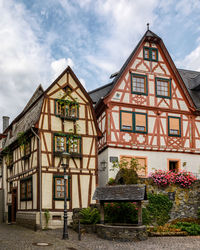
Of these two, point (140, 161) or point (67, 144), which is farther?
point (140, 161)

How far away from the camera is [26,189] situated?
73.6 ft

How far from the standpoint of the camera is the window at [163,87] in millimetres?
26377

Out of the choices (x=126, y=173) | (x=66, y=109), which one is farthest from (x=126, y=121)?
(x=126, y=173)

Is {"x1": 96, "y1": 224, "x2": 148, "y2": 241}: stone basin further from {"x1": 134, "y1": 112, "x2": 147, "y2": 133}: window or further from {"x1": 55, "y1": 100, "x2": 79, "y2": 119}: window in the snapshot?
{"x1": 134, "y1": 112, "x2": 147, "y2": 133}: window

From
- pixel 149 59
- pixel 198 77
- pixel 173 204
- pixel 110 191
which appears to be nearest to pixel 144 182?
pixel 173 204

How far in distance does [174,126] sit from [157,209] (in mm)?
7469

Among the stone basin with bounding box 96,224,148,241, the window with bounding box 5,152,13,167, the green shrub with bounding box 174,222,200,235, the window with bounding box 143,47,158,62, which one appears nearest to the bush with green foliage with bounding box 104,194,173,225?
the green shrub with bounding box 174,222,200,235

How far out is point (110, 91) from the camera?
25031 millimetres

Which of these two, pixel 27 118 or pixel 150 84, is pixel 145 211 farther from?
pixel 27 118

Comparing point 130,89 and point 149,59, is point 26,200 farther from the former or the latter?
point 149,59

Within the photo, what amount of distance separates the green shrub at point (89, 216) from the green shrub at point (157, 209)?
2690mm

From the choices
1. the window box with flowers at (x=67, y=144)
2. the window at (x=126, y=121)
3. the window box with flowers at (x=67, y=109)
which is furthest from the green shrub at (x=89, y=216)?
the window at (x=126, y=121)

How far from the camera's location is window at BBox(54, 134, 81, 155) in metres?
21.9

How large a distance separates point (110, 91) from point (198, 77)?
8.84 m
